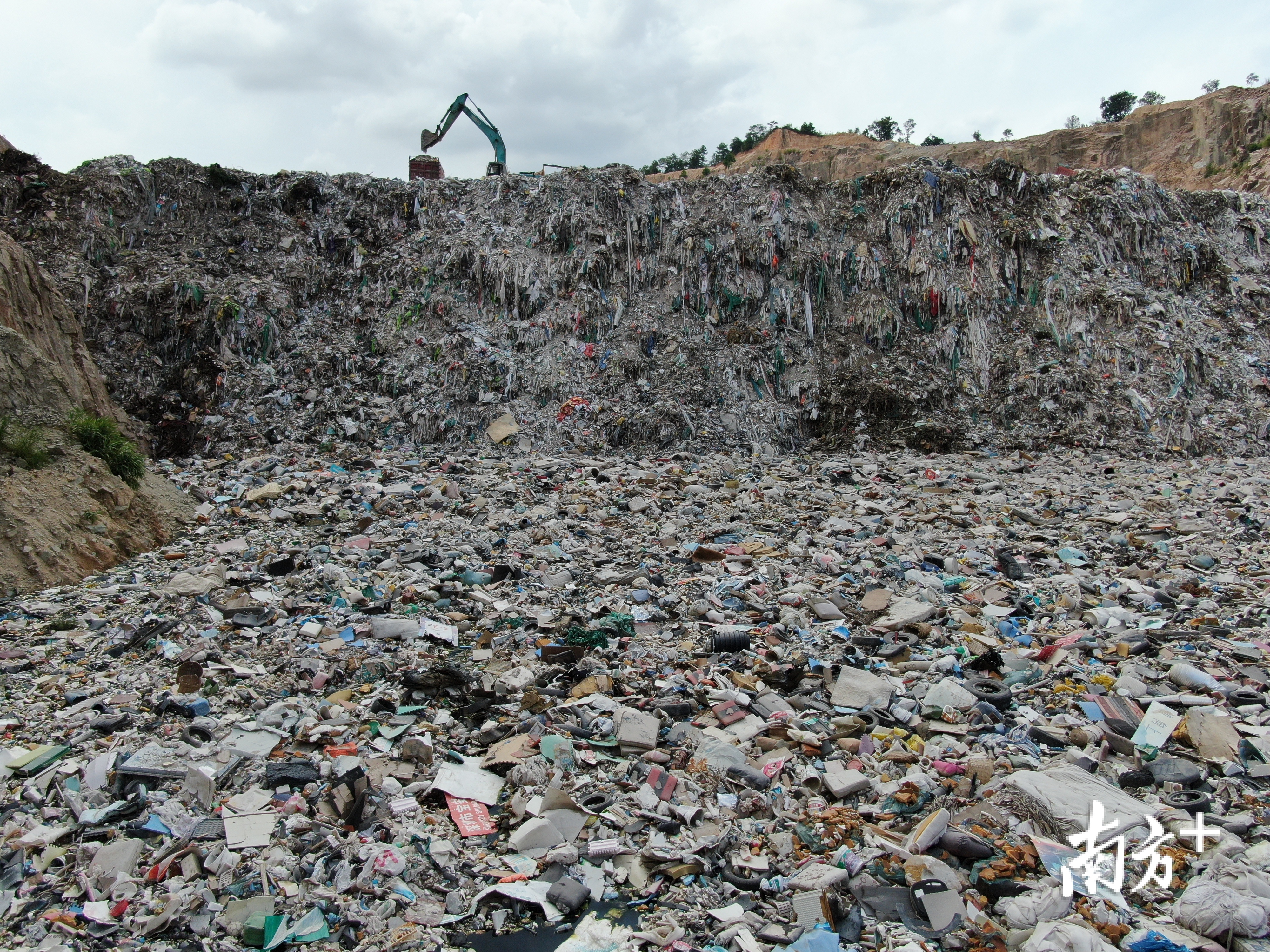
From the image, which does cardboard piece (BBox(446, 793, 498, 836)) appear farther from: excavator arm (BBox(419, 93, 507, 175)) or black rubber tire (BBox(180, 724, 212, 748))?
excavator arm (BBox(419, 93, 507, 175))

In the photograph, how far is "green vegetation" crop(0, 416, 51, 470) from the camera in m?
6.23

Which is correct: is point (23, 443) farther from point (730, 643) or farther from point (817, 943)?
point (817, 943)

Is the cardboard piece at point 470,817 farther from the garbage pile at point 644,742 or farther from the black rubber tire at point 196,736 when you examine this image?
the black rubber tire at point 196,736

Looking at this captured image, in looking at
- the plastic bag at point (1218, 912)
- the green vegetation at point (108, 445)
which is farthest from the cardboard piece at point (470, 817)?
the green vegetation at point (108, 445)

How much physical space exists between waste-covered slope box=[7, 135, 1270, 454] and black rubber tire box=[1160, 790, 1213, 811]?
833 centimetres

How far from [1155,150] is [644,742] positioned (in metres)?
24.5

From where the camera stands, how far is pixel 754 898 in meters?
3.02

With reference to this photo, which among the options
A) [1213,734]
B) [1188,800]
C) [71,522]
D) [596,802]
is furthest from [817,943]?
[71,522]

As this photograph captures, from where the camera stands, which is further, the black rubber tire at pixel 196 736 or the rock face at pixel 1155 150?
the rock face at pixel 1155 150

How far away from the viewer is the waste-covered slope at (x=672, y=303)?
36.8ft

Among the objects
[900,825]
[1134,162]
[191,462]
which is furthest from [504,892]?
A: [1134,162]

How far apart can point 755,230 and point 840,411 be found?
360 cm

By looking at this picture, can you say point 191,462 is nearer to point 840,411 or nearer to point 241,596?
point 241,596

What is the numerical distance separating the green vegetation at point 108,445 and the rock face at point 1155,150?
10.9m
